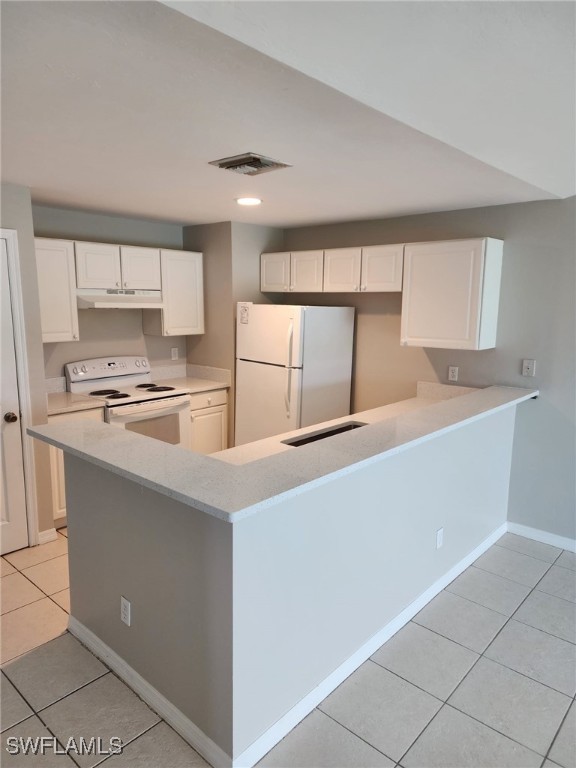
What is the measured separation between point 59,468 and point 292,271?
2.40 m

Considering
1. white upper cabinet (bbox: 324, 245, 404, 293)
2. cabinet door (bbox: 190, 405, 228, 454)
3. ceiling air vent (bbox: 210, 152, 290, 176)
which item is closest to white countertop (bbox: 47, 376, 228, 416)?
cabinet door (bbox: 190, 405, 228, 454)

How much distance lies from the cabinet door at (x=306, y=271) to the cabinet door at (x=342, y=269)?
0.06m

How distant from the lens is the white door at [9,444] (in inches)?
122

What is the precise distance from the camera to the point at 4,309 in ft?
10.1

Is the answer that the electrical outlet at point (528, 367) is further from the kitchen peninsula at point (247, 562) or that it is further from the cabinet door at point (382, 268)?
the cabinet door at point (382, 268)

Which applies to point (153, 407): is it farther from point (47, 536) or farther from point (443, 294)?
point (443, 294)

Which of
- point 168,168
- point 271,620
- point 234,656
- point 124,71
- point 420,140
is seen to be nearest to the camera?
point 124,71

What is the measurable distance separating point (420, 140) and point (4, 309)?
2538 mm

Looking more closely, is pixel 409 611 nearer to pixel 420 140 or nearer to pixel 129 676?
pixel 129 676

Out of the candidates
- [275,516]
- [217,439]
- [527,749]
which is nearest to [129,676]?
[275,516]

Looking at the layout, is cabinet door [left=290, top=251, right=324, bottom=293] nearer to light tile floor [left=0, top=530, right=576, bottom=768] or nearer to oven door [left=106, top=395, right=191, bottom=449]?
oven door [left=106, top=395, right=191, bottom=449]

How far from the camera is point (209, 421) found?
444 cm

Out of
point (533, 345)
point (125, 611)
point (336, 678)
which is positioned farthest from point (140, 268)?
point (336, 678)

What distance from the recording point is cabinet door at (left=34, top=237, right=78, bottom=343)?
3525mm
